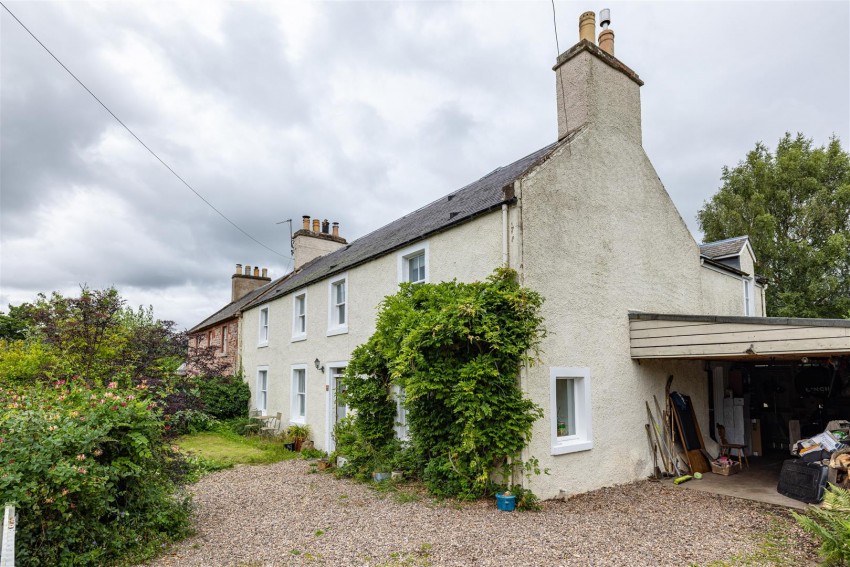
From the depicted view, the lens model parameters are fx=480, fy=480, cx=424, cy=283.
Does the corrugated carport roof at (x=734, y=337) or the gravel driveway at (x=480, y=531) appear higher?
the corrugated carport roof at (x=734, y=337)

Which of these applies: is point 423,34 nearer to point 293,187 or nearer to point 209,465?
point 293,187

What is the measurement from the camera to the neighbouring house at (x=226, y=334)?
16562mm

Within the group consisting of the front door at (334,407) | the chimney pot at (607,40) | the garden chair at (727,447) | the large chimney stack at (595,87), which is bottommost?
the garden chair at (727,447)

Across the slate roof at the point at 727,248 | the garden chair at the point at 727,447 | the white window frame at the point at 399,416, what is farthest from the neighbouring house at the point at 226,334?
the slate roof at the point at 727,248

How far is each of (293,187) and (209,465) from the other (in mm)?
7581

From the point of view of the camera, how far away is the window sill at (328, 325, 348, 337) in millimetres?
12781

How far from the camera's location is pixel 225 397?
61.2 ft

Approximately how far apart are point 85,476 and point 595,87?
10.6 m

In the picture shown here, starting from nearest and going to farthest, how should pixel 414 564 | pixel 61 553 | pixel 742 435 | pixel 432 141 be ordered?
pixel 61 553, pixel 414 564, pixel 742 435, pixel 432 141

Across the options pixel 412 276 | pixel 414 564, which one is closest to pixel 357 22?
pixel 412 276

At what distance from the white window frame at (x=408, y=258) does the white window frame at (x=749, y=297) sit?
420 inches

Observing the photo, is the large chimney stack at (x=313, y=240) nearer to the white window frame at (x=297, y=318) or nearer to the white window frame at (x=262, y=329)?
the white window frame at (x=262, y=329)

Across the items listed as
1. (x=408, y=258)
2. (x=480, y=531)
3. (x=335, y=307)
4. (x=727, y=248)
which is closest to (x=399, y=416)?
(x=408, y=258)

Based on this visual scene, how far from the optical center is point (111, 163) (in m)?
10.1
